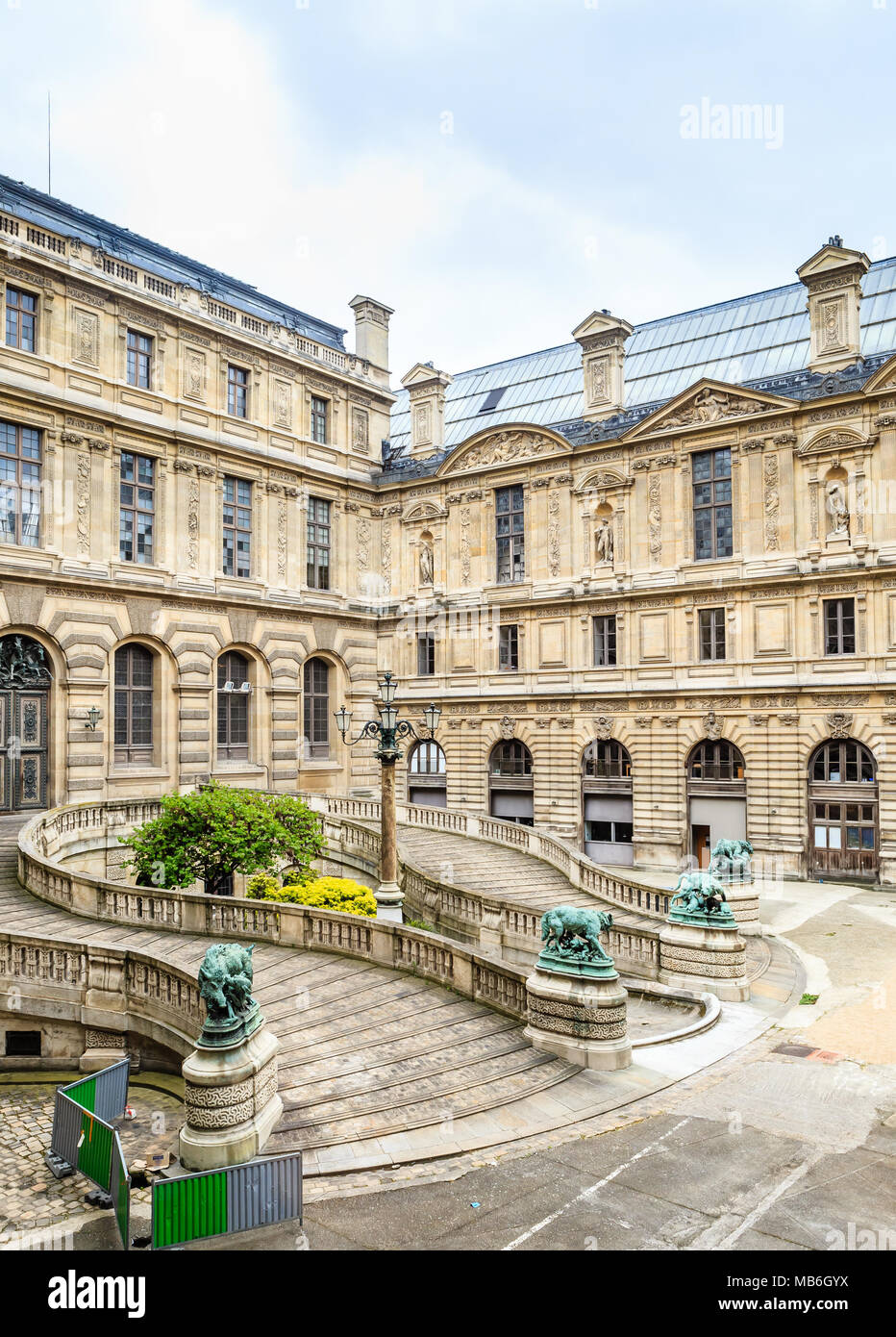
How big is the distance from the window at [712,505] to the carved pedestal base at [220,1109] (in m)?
28.2

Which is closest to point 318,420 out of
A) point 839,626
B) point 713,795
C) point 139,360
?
point 139,360

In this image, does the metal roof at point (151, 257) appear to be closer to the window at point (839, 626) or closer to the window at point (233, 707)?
the window at point (233, 707)

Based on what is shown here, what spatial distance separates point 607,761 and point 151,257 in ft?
89.2

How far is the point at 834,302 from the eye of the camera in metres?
32.6

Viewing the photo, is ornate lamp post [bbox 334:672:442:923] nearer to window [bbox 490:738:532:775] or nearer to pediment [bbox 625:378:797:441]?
window [bbox 490:738:532:775]

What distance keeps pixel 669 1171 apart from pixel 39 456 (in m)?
28.8

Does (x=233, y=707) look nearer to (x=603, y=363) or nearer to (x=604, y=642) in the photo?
(x=604, y=642)

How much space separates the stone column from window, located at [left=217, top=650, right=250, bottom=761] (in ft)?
78.1

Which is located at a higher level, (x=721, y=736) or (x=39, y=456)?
(x=39, y=456)

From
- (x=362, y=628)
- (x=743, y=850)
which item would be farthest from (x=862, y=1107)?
(x=362, y=628)

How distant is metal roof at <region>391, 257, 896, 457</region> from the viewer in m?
34.8

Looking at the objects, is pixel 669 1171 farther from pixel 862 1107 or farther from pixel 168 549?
pixel 168 549

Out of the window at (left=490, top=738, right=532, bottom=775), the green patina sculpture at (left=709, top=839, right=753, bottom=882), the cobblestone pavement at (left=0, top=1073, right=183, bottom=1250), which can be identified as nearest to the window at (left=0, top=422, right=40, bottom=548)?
the cobblestone pavement at (left=0, top=1073, right=183, bottom=1250)
